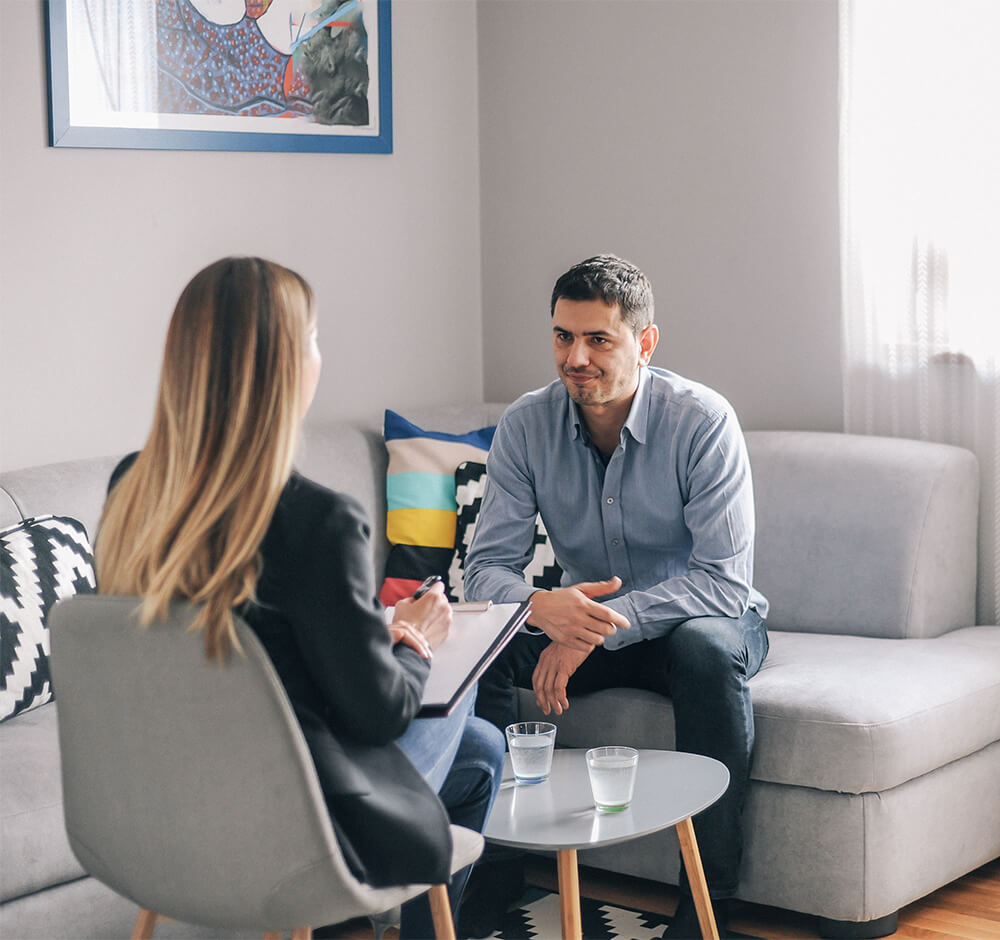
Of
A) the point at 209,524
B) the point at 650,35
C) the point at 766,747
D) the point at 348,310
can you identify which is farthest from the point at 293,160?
the point at 209,524

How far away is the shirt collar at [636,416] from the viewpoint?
2.38 metres

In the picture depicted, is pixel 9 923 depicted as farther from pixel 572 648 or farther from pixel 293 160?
pixel 293 160

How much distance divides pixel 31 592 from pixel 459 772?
35.1 inches

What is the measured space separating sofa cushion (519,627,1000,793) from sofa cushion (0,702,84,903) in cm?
91

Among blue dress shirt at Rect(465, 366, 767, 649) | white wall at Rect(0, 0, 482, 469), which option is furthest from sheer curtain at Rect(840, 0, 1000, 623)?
white wall at Rect(0, 0, 482, 469)

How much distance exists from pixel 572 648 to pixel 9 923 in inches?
37.4

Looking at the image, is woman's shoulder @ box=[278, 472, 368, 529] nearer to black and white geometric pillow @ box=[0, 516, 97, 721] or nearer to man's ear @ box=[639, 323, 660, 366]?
black and white geometric pillow @ box=[0, 516, 97, 721]

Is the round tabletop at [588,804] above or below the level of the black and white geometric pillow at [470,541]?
below

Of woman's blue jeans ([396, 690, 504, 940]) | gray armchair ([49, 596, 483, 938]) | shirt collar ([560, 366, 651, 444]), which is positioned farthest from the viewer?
shirt collar ([560, 366, 651, 444])

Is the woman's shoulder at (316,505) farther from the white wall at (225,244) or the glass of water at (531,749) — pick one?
the white wall at (225,244)

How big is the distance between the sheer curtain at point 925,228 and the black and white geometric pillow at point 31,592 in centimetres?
170

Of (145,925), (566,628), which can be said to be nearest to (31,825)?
(145,925)

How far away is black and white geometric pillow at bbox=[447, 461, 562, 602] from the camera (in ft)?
9.18

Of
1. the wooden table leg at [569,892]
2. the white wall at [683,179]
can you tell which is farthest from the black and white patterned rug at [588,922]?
the white wall at [683,179]
